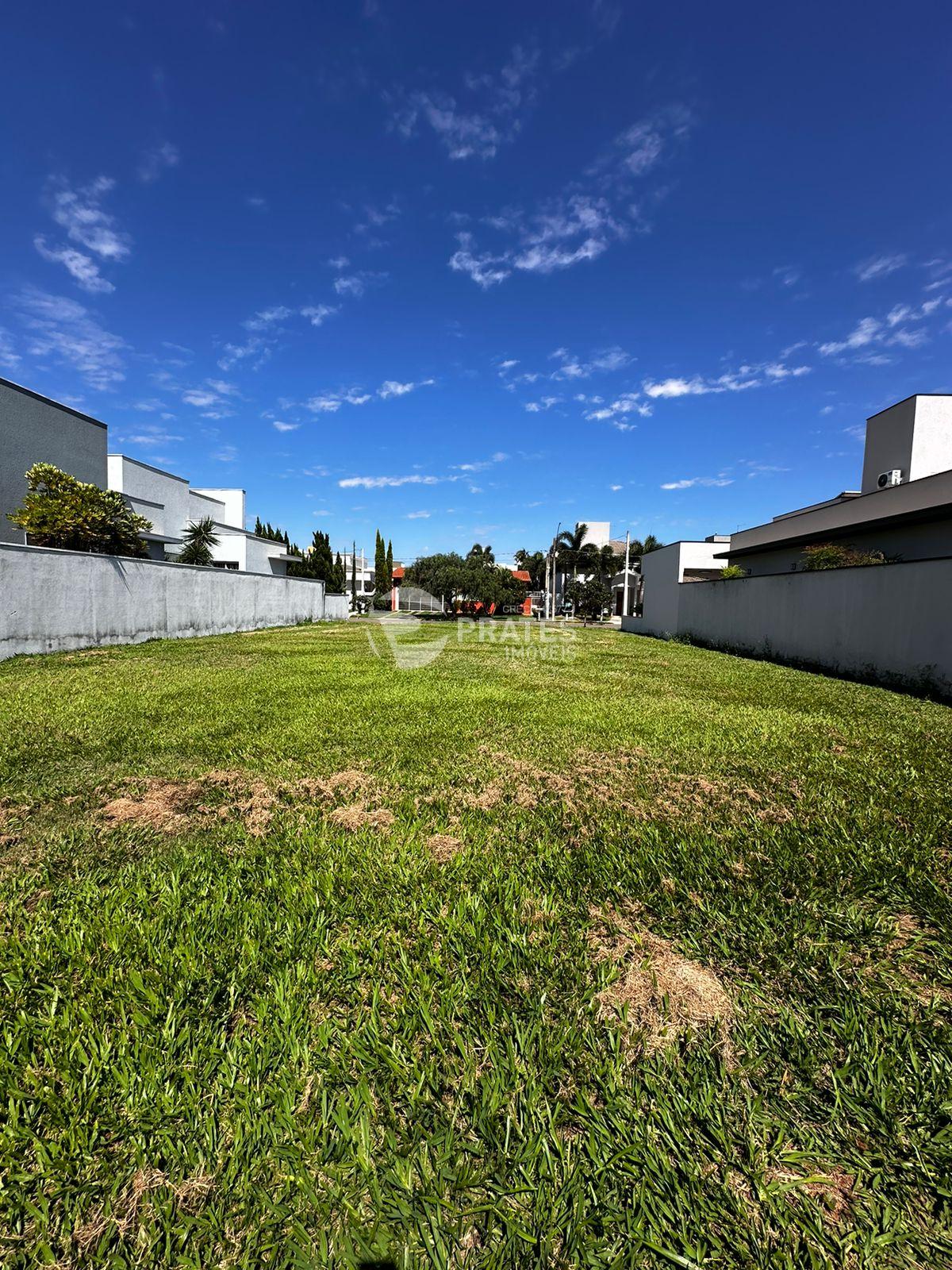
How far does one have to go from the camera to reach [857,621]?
997cm

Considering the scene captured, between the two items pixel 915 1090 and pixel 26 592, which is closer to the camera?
pixel 915 1090

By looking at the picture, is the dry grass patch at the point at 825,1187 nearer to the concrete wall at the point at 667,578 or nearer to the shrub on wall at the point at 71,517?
the shrub on wall at the point at 71,517

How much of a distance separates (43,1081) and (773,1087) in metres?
2.24

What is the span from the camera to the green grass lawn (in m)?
1.18

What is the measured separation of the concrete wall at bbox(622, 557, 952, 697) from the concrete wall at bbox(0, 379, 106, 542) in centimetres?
2229

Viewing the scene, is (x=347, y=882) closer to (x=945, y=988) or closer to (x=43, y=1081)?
(x=43, y=1081)

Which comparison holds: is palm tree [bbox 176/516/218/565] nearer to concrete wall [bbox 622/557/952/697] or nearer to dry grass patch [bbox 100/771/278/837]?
dry grass patch [bbox 100/771/278/837]

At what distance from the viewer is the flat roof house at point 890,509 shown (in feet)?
40.2

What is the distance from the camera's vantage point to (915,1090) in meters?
1.49

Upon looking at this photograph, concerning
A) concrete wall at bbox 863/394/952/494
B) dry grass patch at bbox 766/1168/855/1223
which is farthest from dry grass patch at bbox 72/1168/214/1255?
concrete wall at bbox 863/394/952/494

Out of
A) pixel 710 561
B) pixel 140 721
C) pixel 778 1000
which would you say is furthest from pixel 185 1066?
pixel 710 561

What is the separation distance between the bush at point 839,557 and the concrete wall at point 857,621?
176 centimetres

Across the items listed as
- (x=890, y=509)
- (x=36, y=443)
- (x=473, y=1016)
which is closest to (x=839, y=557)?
(x=890, y=509)

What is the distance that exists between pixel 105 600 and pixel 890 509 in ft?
68.7
